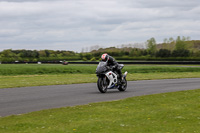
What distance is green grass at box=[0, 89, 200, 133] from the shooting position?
25.3ft

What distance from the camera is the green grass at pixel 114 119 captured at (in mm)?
7711

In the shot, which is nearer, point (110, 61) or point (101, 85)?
point (101, 85)

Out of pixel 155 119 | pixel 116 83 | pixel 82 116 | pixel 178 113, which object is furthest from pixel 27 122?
pixel 116 83

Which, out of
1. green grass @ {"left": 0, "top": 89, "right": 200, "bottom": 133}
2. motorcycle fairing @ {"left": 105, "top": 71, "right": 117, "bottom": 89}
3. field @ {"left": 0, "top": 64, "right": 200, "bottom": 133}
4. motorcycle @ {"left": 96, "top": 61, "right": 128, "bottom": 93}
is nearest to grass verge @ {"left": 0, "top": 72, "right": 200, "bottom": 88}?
motorcycle @ {"left": 96, "top": 61, "right": 128, "bottom": 93}

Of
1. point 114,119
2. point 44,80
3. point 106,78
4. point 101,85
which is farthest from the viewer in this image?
point 44,80

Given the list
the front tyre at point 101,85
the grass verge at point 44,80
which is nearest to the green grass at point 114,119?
the front tyre at point 101,85

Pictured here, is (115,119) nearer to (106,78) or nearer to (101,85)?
(101,85)

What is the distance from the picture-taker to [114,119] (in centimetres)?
895

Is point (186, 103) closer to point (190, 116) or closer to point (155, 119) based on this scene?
point (190, 116)

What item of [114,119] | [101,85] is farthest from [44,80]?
[114,119]

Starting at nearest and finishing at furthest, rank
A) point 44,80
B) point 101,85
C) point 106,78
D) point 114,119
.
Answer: point 114,119
point 101,85
point 106,78
point 44,80

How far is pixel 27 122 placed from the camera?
8516mm

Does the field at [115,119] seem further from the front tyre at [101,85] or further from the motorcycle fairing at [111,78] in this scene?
the motorcycle fairing at [111,78]

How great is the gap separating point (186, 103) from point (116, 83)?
5.50 meters
